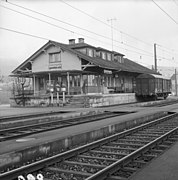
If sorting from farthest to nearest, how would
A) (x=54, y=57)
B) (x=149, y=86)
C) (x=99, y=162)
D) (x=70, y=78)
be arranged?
(x=149, y=86) < (x=54, y=57) < (x=70, y=78) < (x=99, y=162)

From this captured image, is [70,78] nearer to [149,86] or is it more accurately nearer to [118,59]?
[149,86]

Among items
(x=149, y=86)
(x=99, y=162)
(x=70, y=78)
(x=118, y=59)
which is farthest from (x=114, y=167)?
(x=118, y=59)

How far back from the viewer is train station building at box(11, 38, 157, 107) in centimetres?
3128

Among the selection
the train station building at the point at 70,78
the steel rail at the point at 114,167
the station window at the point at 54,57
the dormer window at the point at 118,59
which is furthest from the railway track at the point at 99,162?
the dormer window at the point at 118,59

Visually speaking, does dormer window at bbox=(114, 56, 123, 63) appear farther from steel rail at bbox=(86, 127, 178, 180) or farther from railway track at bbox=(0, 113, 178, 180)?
steel rail at bbox=(86, 127, 178, 180)

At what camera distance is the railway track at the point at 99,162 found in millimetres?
5879

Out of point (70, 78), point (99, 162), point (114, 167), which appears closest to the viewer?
point (114, 167)

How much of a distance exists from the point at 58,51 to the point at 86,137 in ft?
88.9

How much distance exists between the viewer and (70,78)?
36.7 meters

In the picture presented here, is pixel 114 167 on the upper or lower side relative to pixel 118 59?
lower

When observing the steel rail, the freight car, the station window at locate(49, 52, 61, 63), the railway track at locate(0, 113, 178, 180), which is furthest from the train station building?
the steel rail

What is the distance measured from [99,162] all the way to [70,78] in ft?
98.1

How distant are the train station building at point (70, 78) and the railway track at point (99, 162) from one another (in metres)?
19.8

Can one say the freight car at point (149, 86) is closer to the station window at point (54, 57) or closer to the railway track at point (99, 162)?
the station window at point (54, 57)
